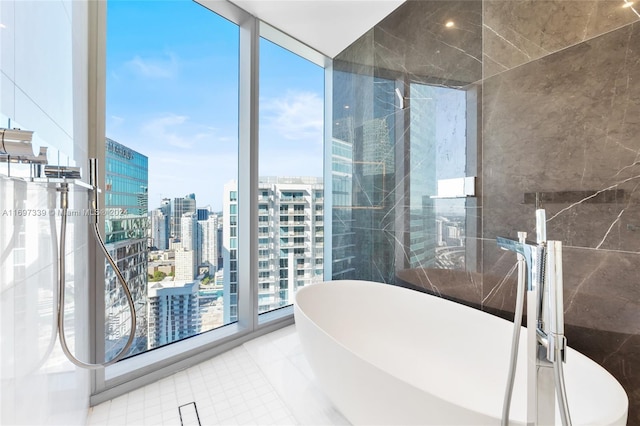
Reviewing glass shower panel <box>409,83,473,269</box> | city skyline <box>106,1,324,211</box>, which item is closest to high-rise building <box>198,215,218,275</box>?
city skyline <box>106,1,324,211</box>

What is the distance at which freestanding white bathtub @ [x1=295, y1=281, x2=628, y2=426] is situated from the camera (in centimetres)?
102

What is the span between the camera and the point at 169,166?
6.88ft

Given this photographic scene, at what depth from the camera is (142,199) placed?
6.42 feet

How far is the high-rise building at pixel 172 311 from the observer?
205cm

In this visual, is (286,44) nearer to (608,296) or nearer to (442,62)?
(442,62)

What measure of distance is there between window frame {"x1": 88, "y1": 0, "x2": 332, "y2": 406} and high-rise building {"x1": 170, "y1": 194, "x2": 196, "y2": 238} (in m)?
0.45

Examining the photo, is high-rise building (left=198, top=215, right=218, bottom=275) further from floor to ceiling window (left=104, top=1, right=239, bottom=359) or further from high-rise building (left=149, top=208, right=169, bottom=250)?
high-rise building (left=149, top=208, right=169, bottom=250)

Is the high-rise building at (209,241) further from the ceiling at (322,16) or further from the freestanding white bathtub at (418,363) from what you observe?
the ceiling at (322,16)

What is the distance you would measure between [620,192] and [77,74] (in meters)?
2.65

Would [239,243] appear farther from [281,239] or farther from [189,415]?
[189,415]

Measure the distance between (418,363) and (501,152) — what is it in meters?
1.43

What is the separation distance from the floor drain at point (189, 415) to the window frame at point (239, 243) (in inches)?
15.5

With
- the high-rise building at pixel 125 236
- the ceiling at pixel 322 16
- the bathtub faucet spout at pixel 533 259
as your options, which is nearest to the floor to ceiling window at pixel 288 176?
the ceiling at pixel 322 16

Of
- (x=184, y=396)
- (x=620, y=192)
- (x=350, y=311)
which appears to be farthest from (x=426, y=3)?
(x=184, y=396)
